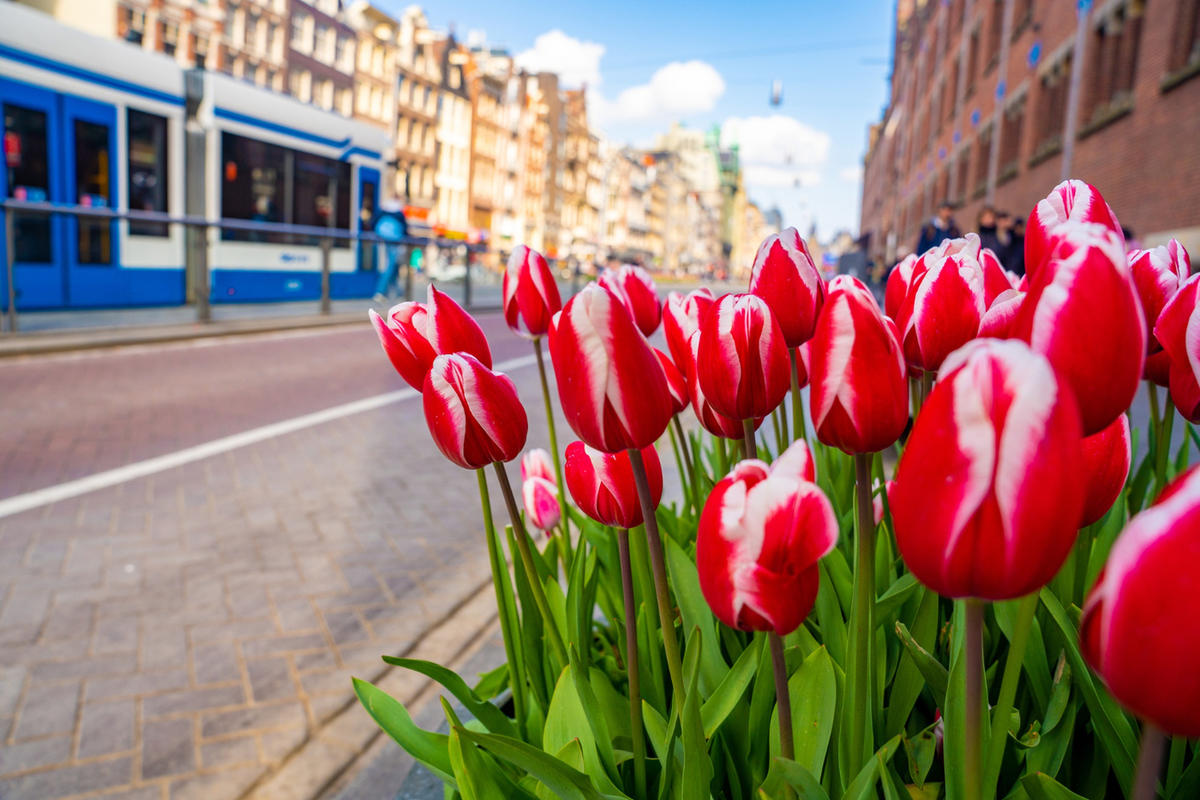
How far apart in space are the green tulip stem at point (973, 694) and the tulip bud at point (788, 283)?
0.47 metres

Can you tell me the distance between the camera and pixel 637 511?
98 centimetres

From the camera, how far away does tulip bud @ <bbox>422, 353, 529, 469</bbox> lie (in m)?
0.89

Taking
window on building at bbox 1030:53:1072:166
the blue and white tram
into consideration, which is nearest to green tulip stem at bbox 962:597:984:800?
the blue and white tram

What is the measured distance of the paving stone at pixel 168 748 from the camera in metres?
2.56

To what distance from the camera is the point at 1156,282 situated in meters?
0.95

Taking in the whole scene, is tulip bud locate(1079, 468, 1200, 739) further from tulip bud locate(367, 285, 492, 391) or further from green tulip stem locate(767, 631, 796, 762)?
tulip bud locate(367, 285, 492, 391)

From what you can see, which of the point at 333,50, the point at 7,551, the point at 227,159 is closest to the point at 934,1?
the point at 333,50

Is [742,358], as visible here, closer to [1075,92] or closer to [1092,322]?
[1092,322]

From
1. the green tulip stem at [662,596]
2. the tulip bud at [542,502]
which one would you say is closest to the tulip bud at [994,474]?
the green tulip stem at [662,596]

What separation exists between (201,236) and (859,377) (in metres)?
13.6

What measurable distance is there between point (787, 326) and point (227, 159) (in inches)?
606

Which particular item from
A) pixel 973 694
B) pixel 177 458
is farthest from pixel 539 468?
pixel 177 458

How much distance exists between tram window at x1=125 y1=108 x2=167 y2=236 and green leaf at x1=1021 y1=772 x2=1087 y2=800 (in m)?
14.2

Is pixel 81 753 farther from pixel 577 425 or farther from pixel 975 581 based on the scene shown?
pixel 975 581
